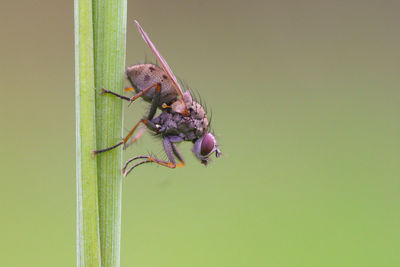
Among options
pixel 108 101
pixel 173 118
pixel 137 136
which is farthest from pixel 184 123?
pixel 108 101

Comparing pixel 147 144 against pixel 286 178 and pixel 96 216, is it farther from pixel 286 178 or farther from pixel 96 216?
pixel 96 216

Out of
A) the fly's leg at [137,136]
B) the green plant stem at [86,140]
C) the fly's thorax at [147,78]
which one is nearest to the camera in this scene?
the green plant stem at [86,140]

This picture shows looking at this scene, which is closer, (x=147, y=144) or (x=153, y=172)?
(x=147, y=144)

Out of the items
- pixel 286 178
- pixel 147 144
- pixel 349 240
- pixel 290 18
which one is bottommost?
pixel 349 240

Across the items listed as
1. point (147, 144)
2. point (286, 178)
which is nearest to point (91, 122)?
point (147, 144)

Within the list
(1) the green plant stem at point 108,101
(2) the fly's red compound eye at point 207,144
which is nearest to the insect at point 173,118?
(2) the fly's red compound eye at point 207,144

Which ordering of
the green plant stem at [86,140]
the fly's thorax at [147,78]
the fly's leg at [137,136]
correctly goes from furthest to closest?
the fly's thorax at [147,78] < the fly's leg at [137,136] < the green plant stem at [86,140]

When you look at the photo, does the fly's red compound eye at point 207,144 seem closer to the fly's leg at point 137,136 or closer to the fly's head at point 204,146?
the fly's head at point 204,146

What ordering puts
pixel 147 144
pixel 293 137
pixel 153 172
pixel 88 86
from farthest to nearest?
pixel 293 137, pixel 153 172, pixel 147 144, pixel 88 86
